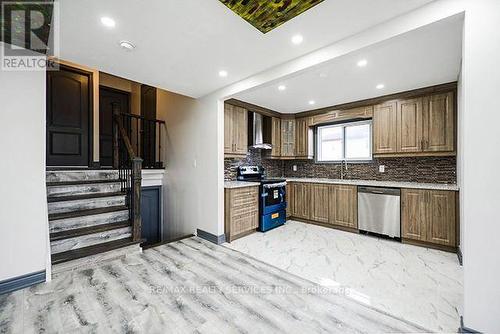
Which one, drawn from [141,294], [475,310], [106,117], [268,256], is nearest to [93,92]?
[106,117]

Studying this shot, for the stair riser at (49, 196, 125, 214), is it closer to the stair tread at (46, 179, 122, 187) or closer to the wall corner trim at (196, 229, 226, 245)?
the stair tread at (46, 179, 122, 187)

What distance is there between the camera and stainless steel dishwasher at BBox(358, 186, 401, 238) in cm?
334

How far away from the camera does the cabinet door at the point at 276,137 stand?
4.79 m

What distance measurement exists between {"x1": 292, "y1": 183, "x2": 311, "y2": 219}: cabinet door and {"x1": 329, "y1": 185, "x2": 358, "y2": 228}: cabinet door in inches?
18.8

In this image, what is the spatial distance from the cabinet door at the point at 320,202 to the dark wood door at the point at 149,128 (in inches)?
143

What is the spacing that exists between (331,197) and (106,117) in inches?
209

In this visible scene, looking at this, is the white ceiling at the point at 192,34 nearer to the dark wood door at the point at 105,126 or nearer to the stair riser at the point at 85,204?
the stair riser at the point at 85,204

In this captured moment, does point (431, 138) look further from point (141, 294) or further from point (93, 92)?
point (93, 92)

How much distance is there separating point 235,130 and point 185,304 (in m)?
2.84

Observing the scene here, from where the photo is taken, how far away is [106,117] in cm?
496

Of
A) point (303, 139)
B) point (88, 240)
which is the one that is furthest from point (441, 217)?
point (88, 240)

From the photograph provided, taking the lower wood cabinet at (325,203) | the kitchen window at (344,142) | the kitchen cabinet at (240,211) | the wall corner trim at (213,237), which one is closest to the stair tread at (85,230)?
the wall corner trim at (213,237)

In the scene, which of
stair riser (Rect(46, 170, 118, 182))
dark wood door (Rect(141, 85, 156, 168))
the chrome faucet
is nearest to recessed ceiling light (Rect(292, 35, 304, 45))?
the chrome faucet

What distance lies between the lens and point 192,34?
6.36ft
